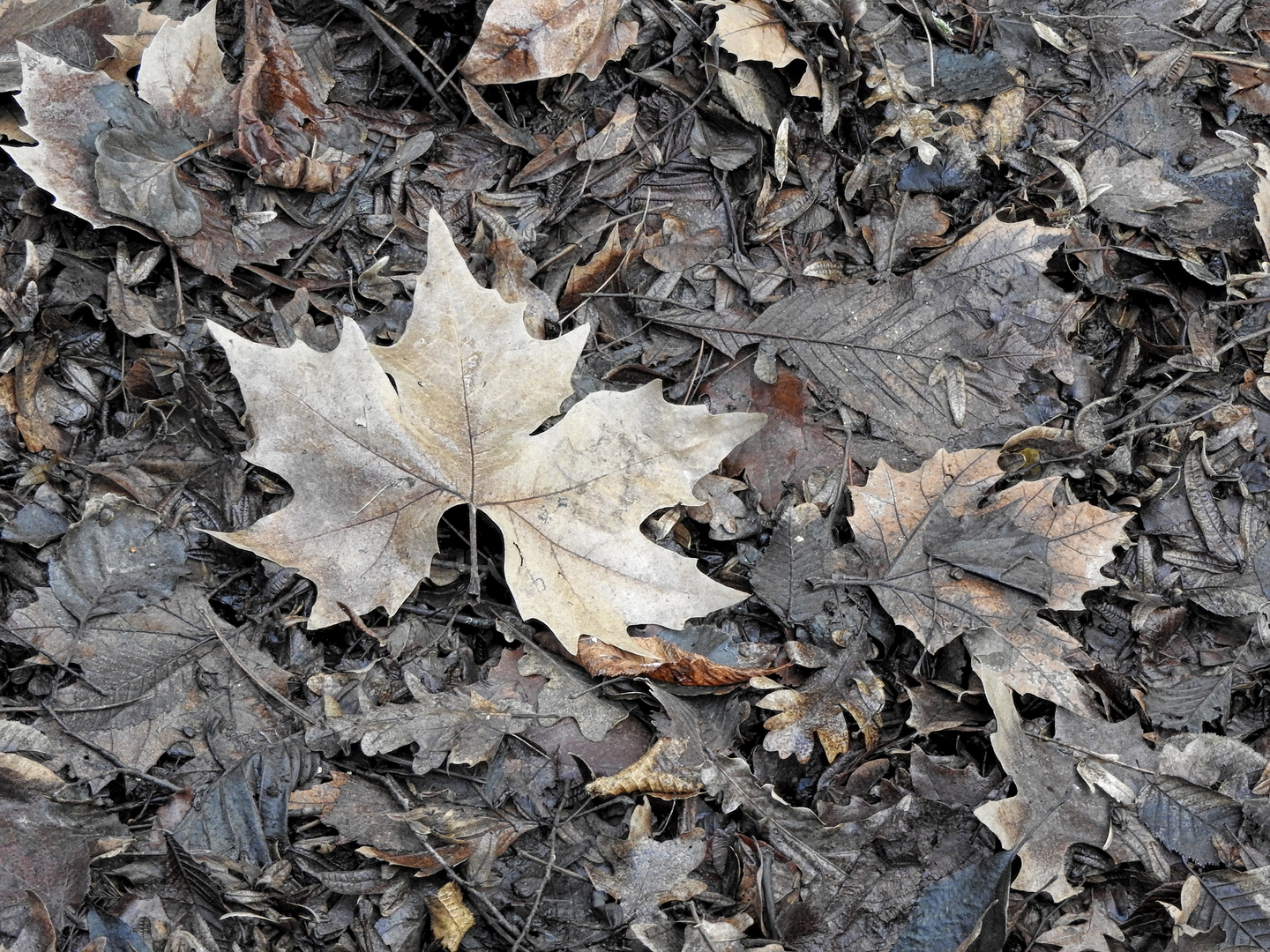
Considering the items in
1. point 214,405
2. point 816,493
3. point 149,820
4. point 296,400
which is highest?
point 296,400

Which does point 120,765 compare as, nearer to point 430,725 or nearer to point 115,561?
point 115,561

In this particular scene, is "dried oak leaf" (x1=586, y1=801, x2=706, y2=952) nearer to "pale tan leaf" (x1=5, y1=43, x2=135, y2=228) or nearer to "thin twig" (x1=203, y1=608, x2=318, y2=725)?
"thin twig" (x1=203, y1=608, x2=318, y2=725)

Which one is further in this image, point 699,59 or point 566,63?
point 699,59

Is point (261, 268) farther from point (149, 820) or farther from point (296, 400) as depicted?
point (149, 820)

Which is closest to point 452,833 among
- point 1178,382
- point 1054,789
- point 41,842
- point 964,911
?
point 41,842

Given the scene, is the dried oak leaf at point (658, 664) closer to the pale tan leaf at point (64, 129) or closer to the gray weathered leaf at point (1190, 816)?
the gray weathered leaf at point (1190, 816)

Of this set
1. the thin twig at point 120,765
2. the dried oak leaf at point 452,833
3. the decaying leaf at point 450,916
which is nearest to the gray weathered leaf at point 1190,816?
the dried oak leaf at point 452,833

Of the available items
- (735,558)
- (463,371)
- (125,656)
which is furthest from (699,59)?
(125,656)
